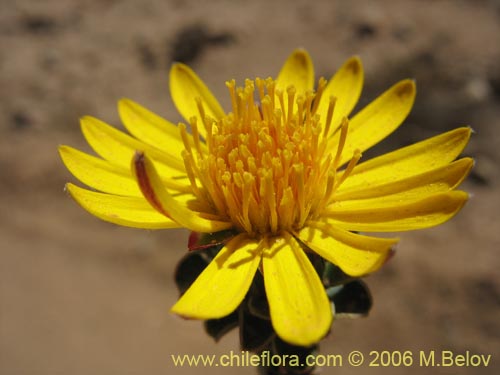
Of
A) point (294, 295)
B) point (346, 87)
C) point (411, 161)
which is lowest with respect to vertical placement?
point (294, 295)

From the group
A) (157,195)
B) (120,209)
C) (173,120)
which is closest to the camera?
(157,195)

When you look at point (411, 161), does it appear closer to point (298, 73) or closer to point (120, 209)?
point (298, 73)

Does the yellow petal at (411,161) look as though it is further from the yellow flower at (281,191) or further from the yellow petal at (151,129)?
the yellow petal at (151,129)

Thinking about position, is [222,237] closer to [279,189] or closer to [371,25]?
[279,189]

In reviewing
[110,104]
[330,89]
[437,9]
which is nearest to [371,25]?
[437,9]

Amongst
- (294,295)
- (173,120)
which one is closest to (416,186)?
(294,295)

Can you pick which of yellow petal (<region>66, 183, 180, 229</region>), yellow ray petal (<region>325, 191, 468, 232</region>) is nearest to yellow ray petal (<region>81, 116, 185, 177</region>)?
yellow petal (<region>66, 183, 180, 229</region>)

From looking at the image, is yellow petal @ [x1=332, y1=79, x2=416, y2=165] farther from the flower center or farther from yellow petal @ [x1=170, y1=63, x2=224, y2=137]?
yellow petal @ [x1=170, y1=63, x2=224, y2=137]
